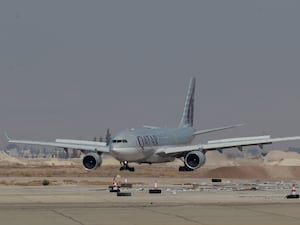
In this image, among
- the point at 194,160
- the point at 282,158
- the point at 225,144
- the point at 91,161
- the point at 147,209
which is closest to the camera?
the point at 147,209

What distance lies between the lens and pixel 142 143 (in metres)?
81.2

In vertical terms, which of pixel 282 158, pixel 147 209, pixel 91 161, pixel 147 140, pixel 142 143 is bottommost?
pixel 147 209

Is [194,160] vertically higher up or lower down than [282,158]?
lower down

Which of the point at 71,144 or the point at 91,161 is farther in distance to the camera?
the point at 71,144

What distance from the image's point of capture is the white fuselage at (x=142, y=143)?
260ft

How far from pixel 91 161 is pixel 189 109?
3151 cm

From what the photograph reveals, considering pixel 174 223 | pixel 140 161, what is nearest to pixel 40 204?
pixel 174 223

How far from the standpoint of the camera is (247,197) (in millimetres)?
39562

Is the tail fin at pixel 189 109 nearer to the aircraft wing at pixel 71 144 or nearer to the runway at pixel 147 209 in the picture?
the aircraft wing at pixel 71 144

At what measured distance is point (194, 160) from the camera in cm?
7962

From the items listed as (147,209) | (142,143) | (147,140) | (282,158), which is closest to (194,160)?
(142,143)

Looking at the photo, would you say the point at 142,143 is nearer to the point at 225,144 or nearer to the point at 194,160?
the point at 194,160

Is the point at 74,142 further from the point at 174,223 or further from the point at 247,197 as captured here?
the point at 174,223

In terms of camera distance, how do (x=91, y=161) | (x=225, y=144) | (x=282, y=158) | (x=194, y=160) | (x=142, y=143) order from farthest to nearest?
1. (x=282, y=158)
2. (x=225, y=144)
3. (x=91, y=161)
4. (x=142, y=143)
5. (x=194, y=160)
